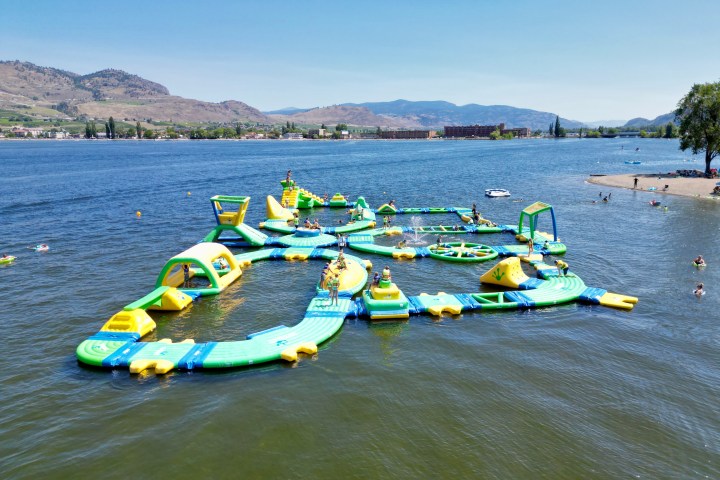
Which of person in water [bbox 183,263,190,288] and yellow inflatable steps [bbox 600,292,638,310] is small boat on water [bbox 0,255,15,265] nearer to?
person in water [bbox 183,263,190,288]

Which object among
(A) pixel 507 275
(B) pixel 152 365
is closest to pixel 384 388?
(B) pixel 152 365

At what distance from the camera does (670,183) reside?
8050cm

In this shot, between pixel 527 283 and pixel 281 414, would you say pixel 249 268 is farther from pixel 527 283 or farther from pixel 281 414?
pixel 527 283

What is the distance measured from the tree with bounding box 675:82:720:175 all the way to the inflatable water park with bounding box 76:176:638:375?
A: 58388 millimetres

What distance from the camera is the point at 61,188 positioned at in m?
83.5

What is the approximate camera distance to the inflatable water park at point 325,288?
22.2 meters

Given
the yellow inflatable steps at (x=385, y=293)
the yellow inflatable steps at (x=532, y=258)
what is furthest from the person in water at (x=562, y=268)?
the yellow inflatable steps at (x=385, y=293)

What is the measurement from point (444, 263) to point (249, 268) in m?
17.5

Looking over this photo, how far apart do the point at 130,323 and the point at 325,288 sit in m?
12.1

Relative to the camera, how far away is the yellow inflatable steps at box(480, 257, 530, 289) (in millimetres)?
31844

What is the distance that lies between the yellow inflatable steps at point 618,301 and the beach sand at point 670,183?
54.6m

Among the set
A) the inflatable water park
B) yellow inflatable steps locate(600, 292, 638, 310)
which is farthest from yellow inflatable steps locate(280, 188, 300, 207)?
yellow inflatable steps locate(600, 292, 638, 310)

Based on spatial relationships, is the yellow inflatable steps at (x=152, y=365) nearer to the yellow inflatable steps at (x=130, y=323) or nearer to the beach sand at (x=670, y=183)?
the yellow inflatable steps at (x=130, y=323)

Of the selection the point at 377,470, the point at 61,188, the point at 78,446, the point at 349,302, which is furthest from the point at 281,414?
the point at 61,188
